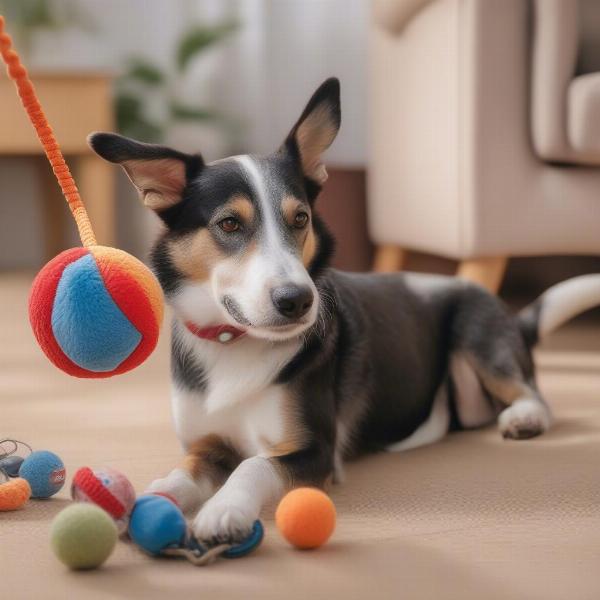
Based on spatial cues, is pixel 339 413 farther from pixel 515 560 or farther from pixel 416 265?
pixel 416 265

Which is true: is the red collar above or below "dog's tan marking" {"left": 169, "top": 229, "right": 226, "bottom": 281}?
below

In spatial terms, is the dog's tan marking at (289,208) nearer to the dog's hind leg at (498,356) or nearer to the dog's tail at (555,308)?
the dog's hind leg at (498,356)

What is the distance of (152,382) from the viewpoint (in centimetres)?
276

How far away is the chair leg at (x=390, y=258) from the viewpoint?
435 centimetres

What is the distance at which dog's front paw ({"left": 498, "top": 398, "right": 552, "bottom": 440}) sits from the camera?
212 cm

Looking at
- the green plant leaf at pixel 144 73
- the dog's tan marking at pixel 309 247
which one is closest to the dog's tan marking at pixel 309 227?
the dog's tan marking at pixel 309 247

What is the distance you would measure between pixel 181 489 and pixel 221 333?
0.30 meters

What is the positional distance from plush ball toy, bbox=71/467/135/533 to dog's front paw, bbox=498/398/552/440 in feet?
3.30

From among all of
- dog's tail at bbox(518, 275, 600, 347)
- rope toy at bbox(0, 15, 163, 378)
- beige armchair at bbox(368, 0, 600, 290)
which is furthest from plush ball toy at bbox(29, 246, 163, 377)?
beige armchair at bbox(368, 0, 600, 290)

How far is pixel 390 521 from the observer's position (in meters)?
1.55

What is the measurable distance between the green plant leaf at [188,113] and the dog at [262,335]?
3854 mm

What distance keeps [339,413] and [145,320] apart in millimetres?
552

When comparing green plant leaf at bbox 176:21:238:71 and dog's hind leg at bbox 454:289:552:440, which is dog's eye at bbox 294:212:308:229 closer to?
dog's hind leg at bbox 454:289:552:440

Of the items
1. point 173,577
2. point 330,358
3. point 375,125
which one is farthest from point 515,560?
point 375,125
